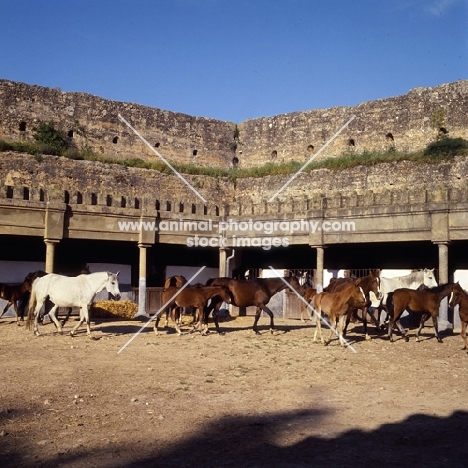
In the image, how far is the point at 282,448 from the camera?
5504mm

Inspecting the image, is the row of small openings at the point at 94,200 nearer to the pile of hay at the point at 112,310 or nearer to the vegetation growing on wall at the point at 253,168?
the pile of hay at the point at 112,310

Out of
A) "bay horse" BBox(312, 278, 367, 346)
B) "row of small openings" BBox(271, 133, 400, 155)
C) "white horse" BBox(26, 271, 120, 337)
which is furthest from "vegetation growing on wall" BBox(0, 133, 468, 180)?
"bay horse" BBox(312, 278, 367, 346)

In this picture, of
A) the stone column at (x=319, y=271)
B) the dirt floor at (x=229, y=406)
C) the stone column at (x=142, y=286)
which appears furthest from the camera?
the stone column at (x=142, y=286)

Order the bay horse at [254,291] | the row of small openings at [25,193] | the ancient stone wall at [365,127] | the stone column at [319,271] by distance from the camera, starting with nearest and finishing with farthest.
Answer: the bay horse at [254,291], the row of small openings at [25,193], the stone column at [319,271], the ancient stone wall at [365,127]

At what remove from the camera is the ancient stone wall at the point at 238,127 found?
28.9m

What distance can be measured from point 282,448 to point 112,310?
15957 millimetres

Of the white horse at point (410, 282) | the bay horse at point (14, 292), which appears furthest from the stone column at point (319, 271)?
the bay horse at point (14, 292)

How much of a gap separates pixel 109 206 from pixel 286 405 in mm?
13905

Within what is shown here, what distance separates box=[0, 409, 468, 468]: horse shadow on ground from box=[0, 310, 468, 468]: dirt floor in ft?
0.04

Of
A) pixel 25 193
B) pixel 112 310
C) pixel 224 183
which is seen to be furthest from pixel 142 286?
pixel 224 183

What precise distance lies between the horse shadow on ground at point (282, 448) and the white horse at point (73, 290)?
8427 mm

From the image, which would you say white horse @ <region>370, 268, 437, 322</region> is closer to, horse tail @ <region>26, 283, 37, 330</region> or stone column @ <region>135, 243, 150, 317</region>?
stone column @ <region>135, 243, 150, 317</region>

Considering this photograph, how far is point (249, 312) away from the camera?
23.4 metres

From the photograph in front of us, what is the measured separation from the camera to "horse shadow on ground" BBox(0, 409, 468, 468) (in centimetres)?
505
